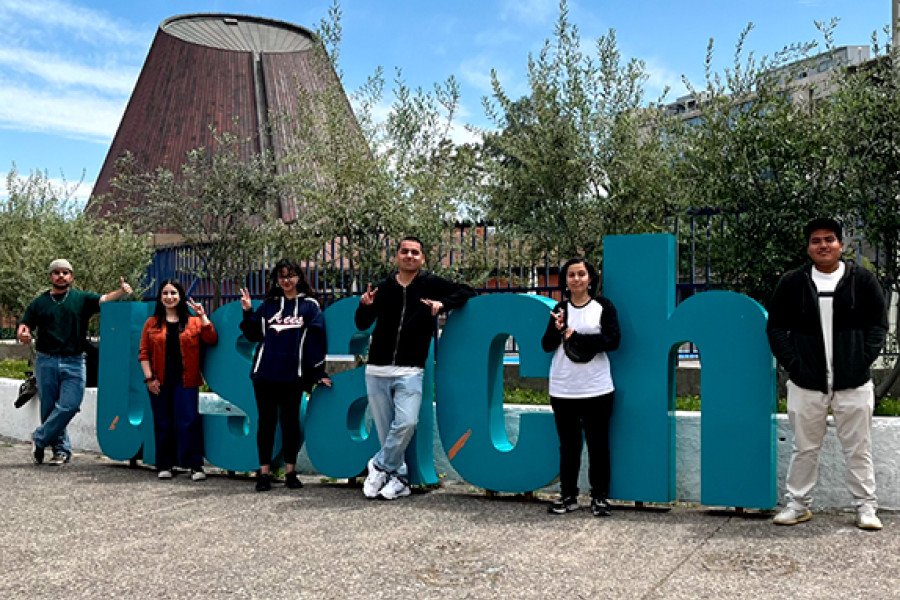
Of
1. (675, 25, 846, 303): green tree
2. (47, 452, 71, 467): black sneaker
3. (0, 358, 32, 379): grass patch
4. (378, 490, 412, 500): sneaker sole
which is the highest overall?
(675, 25, 846, 303): green tree

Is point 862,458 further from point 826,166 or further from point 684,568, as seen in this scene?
point 826,166

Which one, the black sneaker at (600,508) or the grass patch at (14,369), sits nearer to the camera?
the black sneaker at (600,508)

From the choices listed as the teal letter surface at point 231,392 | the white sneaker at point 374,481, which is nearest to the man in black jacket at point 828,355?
the white sneaker at point 374,481

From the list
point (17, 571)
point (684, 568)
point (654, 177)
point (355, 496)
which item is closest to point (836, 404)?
point (684, 568)

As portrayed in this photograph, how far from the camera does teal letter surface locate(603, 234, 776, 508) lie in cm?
525

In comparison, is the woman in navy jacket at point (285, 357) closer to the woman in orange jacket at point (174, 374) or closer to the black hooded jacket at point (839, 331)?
the woman in orange jacket at point (174, 374)

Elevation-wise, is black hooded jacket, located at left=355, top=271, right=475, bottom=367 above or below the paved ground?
above

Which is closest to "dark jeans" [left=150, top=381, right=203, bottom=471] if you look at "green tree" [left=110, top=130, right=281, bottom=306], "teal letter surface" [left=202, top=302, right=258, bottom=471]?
"teal letter surface" [left=202, top=302, right=258, bottom=471]

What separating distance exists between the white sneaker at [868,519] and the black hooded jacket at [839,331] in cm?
74

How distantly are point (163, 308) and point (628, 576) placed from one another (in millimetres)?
4563

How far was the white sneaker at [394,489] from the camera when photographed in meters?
5.91

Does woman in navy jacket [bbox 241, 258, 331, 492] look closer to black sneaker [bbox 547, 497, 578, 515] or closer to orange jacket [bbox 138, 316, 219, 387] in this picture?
orange jacket [bbox 138, 316, 219, 387]

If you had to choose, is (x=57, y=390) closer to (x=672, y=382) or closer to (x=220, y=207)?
(x=220, y=207)

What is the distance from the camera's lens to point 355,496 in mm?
6090
